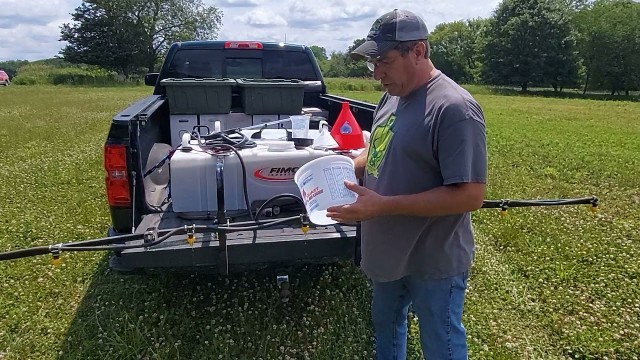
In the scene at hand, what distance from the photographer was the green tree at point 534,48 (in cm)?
4634

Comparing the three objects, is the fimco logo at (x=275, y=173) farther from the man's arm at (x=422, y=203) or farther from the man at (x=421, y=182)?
the man's arm at (x=422, y=203)

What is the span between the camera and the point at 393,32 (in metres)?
1.99

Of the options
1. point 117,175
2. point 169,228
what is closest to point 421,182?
point 169,228

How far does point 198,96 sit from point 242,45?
53.7 inches

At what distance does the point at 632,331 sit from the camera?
3484mm

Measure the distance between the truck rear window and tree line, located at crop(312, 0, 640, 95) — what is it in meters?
46.1

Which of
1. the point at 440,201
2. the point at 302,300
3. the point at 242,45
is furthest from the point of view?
the point at 242,45

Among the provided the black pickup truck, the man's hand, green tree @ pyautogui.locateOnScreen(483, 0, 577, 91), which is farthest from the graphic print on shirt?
green tree @ pyautogui.locateOnScreen(483, 0, 577, 91)

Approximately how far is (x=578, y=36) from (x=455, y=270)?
5275cm

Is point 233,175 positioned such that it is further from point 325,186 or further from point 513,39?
point 513,39

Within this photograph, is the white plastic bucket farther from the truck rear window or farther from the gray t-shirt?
the truck rear window

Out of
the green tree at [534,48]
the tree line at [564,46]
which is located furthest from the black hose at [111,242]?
the tree line at [564,46]

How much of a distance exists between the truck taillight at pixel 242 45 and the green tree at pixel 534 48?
4586 centimetres

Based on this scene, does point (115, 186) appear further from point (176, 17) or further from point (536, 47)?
point (176, 17)
